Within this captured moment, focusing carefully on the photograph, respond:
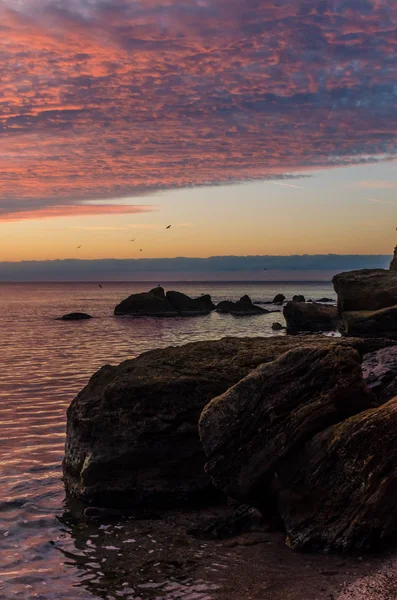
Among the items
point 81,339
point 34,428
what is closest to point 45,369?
point 34,428

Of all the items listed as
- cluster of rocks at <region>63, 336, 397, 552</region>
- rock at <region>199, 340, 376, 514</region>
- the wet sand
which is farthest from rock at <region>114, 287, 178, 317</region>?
rock at <region>199, 340, 376, 514</region>

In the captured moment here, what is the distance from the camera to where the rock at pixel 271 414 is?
997cm

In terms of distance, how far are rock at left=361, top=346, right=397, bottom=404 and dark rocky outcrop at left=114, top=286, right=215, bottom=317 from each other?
2697 inches

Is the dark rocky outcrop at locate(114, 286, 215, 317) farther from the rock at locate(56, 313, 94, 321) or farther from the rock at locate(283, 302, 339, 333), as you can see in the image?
the rock at locate(283, 302, 339, 333)

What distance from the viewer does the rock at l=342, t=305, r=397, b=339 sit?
43.3 m

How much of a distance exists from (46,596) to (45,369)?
898 inches

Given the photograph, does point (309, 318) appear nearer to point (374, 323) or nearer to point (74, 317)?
point (374, 323)

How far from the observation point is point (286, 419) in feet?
32.9

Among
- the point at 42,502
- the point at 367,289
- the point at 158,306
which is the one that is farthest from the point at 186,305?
the point at 42,502

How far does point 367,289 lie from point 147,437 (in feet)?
130

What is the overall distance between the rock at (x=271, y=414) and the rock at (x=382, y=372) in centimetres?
230

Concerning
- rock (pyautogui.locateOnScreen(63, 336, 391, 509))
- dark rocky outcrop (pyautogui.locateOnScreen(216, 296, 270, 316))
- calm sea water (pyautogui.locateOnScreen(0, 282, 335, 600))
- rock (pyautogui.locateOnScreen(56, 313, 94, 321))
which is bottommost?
dark rocky outcrop (pyautogui.locateOnScreen(216, 296, 270, 316))

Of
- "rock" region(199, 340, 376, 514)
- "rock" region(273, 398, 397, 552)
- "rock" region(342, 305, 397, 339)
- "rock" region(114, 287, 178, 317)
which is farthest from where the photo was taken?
"rock" region(114, 287, 178, 317)

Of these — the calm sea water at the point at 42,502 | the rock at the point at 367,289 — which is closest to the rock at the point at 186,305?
the rock at the point at 367,289
